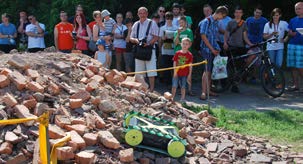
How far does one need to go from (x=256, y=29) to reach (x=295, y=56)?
129 cm

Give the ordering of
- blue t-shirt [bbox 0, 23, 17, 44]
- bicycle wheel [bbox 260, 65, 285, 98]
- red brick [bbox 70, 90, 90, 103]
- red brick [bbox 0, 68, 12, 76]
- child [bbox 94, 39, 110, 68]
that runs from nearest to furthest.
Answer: red brick [bbox 0, 68, 12, 76]
red brick [bbox 70, 90, 90, 103]
child [bbox 94, 39, 110, 68]
bicycle wheel [bbox 260, 65, 285, 98]
blue t-shirt [bbox 0, 23, 17, 44]

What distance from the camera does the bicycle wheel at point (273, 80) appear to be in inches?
427

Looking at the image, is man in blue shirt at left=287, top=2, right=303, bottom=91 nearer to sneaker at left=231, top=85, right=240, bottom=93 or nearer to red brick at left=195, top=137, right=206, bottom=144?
sneaker at left=231, top=85, right=240, bottom=93

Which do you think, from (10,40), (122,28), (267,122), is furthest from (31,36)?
→ (267,122)

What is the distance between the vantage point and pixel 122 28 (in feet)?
38.7

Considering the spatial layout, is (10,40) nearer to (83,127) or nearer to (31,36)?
(31,36)

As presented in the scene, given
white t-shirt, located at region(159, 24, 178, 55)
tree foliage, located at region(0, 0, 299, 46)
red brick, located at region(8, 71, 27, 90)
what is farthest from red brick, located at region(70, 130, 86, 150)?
tree foliage, located at region(0, 0, 299, 46)

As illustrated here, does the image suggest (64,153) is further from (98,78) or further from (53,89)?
(98,78)

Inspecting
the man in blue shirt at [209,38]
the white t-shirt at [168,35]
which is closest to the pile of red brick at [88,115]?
the man in blue shirt at [209,38]

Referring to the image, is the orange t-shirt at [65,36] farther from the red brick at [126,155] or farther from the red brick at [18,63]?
the red brick at [126,155]

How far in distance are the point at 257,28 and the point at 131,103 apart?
597 centimetres

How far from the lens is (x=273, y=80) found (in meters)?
11.0

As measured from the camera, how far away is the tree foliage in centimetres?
1461

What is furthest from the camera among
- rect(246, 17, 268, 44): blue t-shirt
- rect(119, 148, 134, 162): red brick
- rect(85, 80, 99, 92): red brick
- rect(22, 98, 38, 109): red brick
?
rect(246, 17, 268, 44): blue t-shirt
